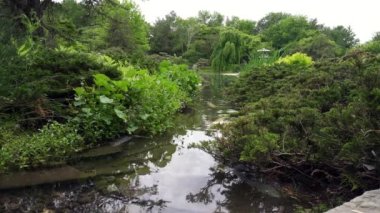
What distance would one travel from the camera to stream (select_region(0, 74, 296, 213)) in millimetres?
3516

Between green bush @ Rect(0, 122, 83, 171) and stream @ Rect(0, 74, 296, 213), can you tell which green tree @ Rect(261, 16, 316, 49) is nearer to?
stream @ Rect(0, 74, 296, 213)

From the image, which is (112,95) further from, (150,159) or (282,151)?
(282,151)

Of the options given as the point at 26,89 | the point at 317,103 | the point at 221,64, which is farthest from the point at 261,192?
the point at 221,64

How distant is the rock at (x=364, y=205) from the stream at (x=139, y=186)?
0.93 m

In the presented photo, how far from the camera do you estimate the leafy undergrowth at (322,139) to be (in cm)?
344

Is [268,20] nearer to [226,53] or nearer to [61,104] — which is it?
[226,53]

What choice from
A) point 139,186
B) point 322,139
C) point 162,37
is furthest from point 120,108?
point 162,37

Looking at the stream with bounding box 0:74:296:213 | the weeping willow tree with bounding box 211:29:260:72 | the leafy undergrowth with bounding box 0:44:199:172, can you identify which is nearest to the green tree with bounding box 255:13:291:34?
the weeping willow tree with bounding box 211:29:260:72

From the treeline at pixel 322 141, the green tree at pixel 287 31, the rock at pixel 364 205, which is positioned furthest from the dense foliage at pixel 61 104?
the green tree at pixel 287 31

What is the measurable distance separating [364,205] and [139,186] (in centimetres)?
223

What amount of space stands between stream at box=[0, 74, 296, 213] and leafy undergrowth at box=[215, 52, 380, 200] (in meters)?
0.33

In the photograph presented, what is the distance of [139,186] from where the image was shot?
4.10m

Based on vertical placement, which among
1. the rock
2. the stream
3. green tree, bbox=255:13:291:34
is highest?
green tree, bbox=255:13:291:34

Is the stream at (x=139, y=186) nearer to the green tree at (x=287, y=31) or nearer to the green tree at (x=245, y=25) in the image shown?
the green tree at (x=287, y=31)
